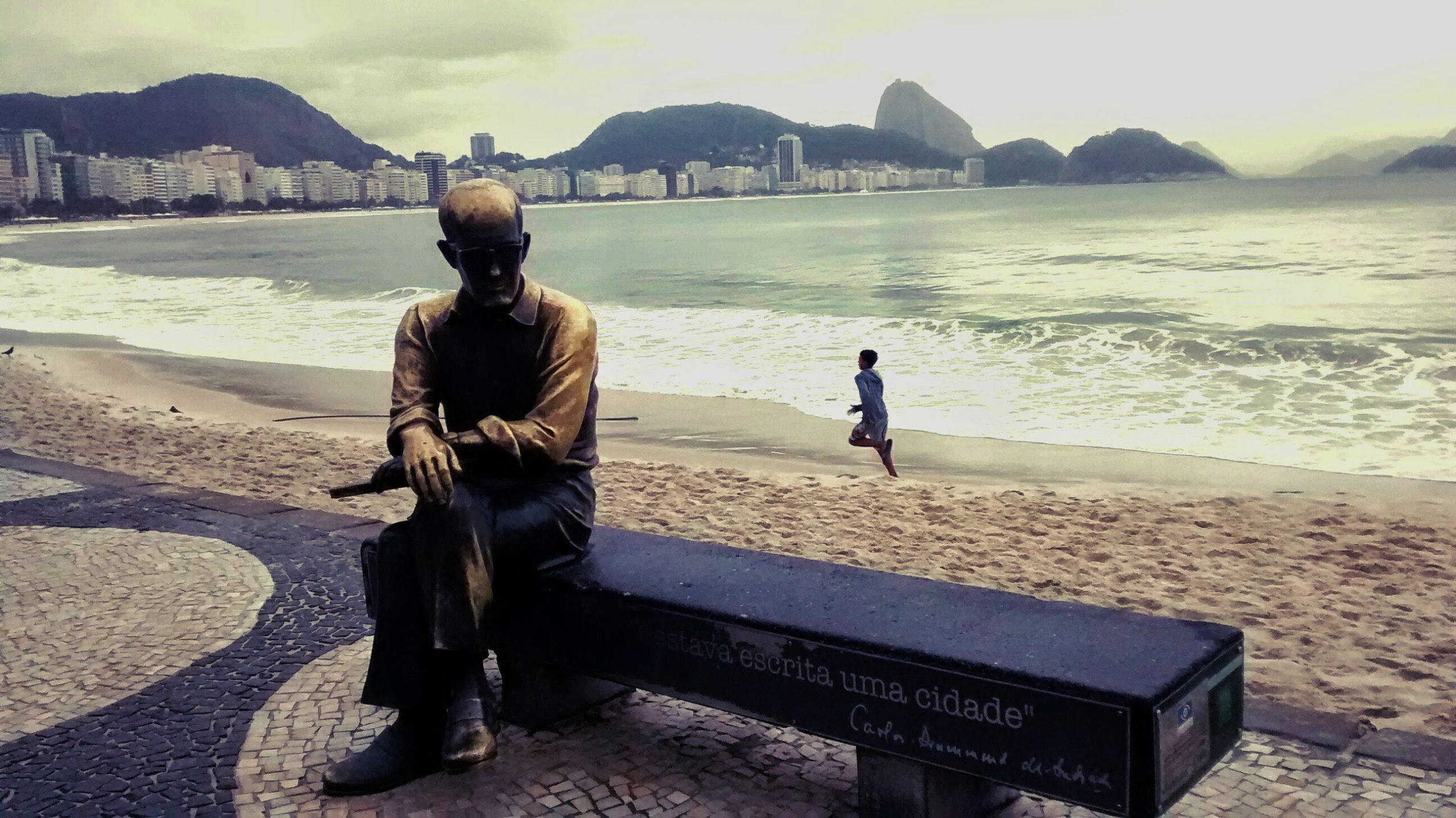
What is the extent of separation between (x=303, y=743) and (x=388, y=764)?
57 centimetres

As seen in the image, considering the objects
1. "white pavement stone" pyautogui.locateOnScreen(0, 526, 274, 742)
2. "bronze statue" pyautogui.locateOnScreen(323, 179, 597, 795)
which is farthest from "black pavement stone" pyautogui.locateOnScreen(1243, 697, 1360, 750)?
"white pavement stone" pyautogui.locateOnScreen(0, 526, 274, 742)

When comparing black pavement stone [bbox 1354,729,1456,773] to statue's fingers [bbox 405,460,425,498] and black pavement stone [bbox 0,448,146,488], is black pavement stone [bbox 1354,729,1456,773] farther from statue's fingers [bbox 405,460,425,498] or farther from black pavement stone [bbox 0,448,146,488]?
black pavement stone [bbox 0,448,146,488]

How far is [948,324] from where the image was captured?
75.5 feet

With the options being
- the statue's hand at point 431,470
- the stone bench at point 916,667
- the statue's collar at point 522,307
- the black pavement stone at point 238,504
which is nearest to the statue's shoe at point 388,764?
the stone bench at point 916,667

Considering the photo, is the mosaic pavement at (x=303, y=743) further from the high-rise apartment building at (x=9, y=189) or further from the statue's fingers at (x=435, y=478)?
the high-rise apartment building at (x=9, y=189)

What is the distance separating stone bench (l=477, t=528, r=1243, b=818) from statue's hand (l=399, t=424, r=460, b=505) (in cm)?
59

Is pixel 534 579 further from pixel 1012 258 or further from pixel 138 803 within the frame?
pixel 1012 258

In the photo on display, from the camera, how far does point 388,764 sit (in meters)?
3.88

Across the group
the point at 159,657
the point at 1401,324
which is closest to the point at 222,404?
the point at 159,657

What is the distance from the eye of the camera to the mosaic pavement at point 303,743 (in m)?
3.71

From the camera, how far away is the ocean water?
12984 mm

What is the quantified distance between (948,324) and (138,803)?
20431mm

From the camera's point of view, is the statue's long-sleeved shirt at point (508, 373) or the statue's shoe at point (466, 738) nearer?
the statue's shoe at point (466, 738)

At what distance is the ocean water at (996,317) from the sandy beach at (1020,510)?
1301mm
